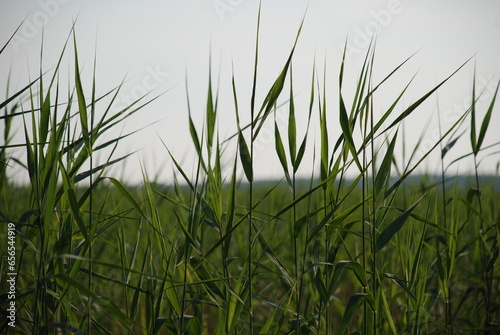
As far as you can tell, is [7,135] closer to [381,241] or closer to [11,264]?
[11,264]

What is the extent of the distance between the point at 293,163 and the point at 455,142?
0.58m

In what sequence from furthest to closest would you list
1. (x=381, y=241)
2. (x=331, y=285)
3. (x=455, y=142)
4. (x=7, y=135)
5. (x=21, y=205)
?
1. (x=21, y=205)
2. (x=7, y=135)
3. (x=455, y=142)
4. (x=331, y=285)
5. (x=381, y=241)

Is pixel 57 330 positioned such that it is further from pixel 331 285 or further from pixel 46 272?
pixel 331 285

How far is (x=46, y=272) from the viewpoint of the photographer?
107 centimetres

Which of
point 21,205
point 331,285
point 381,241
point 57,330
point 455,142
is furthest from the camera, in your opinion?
point 21,205

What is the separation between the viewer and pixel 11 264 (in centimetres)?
129

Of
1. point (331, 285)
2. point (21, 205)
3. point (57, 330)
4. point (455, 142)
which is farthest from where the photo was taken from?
point (21, 205)

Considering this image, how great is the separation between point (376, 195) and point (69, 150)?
0.79 m

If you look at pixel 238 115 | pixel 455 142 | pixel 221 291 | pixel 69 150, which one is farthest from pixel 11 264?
pixel 455 142

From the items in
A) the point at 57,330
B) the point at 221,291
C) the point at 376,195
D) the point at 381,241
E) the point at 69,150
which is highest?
the point at 69,150

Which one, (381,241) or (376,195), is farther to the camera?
(376,195)

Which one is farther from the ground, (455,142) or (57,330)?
(455,142)

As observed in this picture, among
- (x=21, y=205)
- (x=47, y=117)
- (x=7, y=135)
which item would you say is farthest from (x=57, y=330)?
(x=21, y=205)

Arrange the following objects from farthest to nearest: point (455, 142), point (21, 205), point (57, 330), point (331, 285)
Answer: point (21, 205) → point (455, 142) → point (57, 330) → point (331, 285)
